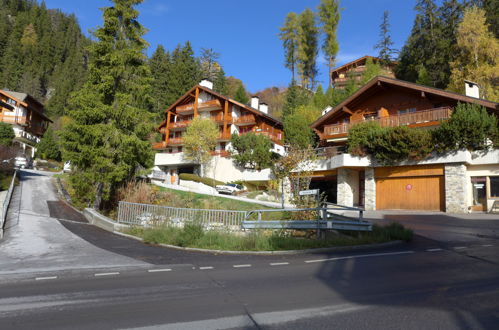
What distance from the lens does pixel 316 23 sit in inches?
2378

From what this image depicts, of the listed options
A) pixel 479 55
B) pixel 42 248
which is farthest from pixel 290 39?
→ pixel 42 248

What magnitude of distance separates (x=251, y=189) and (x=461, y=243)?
25.7m

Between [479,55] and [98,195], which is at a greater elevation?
[479,55]

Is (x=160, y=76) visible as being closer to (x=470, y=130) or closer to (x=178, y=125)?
(x=178, y=125)

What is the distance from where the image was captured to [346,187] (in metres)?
27.3

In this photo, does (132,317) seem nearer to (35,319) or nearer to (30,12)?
(35,319)

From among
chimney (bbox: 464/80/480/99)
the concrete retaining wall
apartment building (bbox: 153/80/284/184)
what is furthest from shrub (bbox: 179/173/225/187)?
chimney (bbox: 464/80/480/99)

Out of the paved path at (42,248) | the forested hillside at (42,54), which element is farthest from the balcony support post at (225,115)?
the forested hillside at (42,54)

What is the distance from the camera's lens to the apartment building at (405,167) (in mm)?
22047

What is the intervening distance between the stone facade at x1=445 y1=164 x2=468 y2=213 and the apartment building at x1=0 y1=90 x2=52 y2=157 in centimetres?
5321

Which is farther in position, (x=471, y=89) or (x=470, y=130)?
(x=471, y=89)

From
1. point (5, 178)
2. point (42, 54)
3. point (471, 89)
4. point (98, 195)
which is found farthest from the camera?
point (42, 54)

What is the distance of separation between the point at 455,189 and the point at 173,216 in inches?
702

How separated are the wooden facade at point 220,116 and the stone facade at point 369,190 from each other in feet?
57.0
